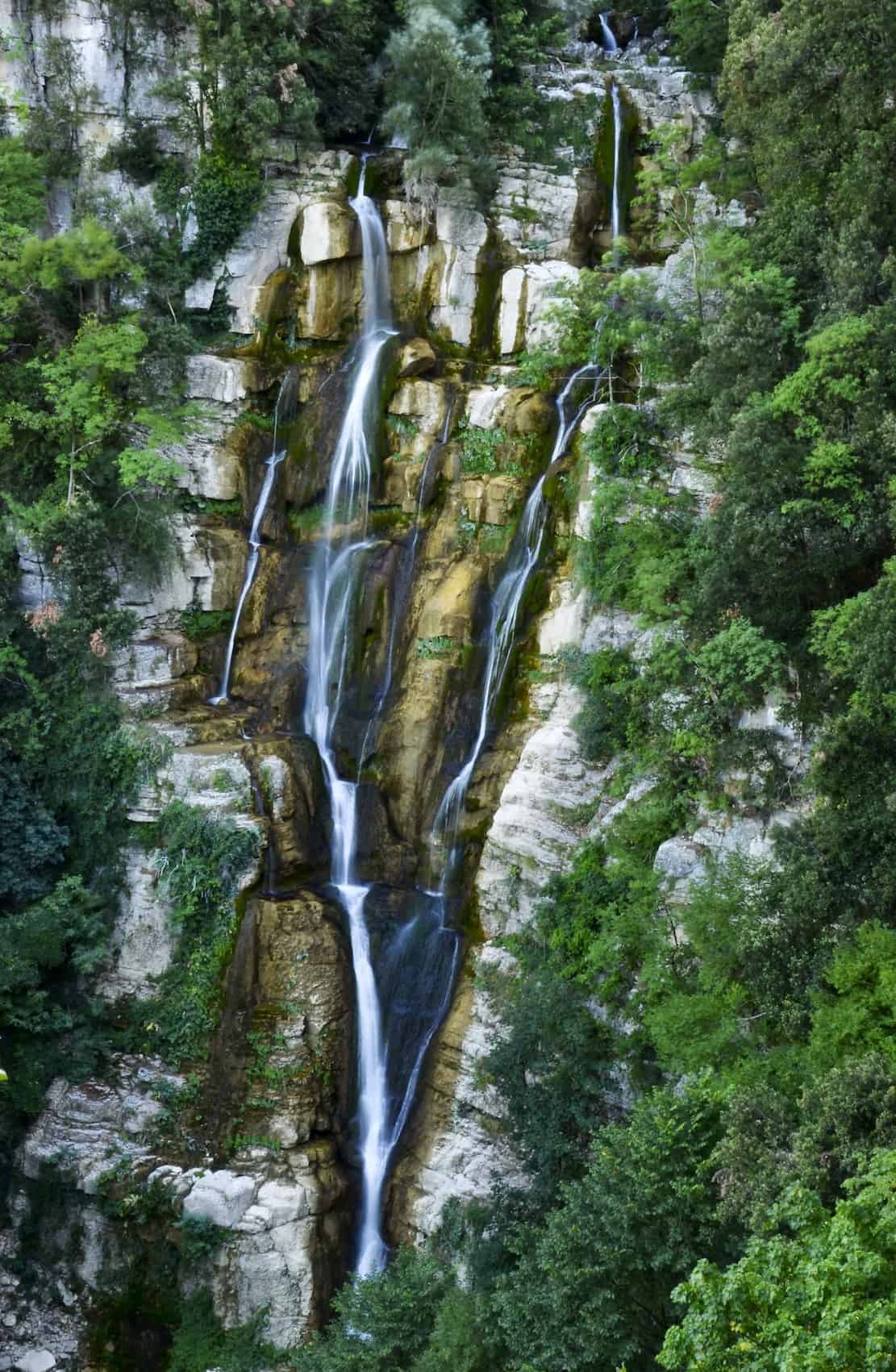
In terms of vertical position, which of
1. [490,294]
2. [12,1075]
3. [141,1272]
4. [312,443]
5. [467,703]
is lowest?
[141,1272]

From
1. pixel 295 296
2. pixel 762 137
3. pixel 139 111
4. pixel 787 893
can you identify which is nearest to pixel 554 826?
pixel 787 893

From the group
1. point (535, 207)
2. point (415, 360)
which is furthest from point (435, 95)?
point (415, 360)

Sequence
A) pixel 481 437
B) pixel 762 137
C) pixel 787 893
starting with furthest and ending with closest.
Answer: pixel 481 437
pixel 762 137
pixel 787 893

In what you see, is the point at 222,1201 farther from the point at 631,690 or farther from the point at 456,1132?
the point at 631,690

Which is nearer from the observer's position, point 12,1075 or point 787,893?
point 787,893

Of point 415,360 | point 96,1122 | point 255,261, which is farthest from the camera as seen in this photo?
point 255,261

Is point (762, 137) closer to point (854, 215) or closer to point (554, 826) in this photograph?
point (854, 215)
